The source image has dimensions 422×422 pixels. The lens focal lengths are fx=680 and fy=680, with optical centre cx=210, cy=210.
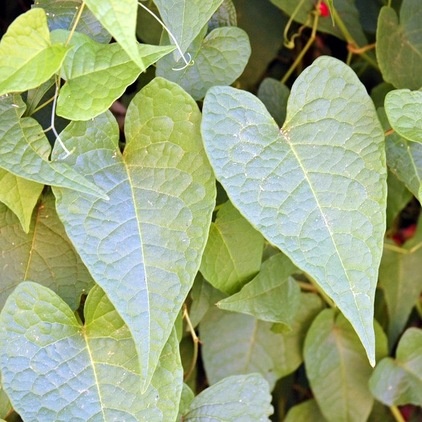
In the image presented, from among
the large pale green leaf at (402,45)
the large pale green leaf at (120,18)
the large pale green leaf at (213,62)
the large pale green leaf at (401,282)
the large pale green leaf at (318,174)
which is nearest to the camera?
the large pale green leaf at (120,18)

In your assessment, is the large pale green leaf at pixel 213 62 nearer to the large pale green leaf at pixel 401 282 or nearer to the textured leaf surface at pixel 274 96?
the textured leaf surface at pixel 274 96

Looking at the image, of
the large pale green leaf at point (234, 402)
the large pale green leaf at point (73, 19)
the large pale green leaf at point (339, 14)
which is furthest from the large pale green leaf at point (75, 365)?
the large pale green leaf at point (339, 14)

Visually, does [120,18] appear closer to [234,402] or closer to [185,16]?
[185,16]

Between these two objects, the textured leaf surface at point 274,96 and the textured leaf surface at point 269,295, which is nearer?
the textured leaf surface at point 269,295

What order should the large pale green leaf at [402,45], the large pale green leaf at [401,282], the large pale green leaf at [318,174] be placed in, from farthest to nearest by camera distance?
the large pale green leaf at [401,282] < the large pale green leaf at [402,45] < the large pale green leaf at [318,174]

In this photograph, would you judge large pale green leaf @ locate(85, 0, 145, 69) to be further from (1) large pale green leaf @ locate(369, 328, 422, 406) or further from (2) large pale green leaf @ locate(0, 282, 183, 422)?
(1) large pale green leaf @ locate(369, 328, 422, 406)

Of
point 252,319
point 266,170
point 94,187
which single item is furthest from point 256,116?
point 252,319

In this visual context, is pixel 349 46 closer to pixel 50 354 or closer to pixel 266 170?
pixel 266 170
